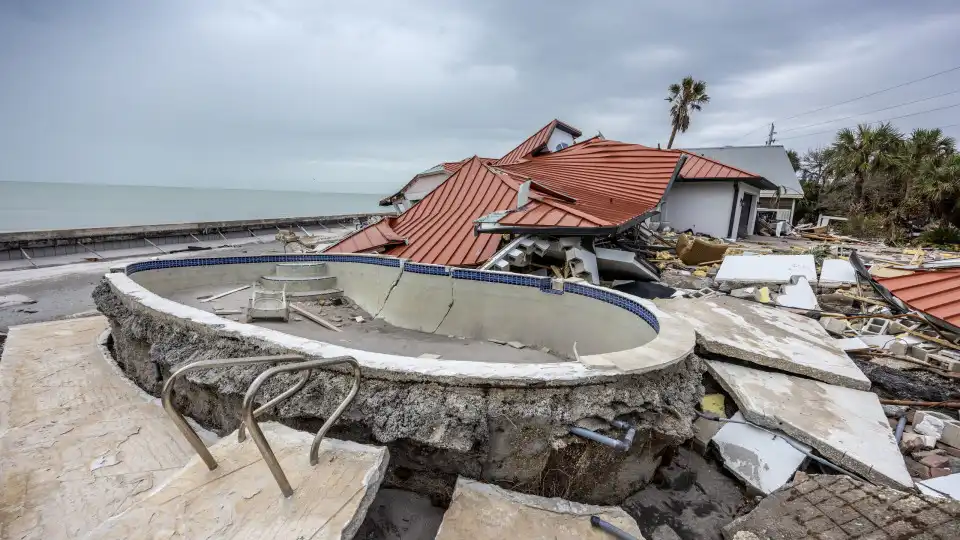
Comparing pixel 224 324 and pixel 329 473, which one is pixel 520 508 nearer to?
pixel 329 473

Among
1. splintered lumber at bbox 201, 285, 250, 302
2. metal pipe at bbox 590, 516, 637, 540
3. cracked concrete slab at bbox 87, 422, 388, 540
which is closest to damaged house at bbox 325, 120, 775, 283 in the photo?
splintered lumber at bbox 201, 285, 250, 302

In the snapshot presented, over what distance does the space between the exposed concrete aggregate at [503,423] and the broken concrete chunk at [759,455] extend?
33.5 inches

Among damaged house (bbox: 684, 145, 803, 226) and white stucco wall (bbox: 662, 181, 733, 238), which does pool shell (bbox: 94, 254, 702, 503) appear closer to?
white stucco wall (bbox: 662, 181, 733, 238)


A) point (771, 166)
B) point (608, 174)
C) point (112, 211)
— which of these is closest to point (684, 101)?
point (771, 166)

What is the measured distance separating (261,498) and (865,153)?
33.7 m

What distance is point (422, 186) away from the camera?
57.7ft

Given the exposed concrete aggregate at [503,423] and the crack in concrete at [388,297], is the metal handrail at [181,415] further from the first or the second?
the crack in concrete at [388,297]

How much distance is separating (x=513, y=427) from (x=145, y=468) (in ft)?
9.59

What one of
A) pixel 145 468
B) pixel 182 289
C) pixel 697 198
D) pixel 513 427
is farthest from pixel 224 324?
pixel 697 198

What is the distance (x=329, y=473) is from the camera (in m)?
2.42

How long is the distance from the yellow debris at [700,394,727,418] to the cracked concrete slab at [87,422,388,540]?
3.28 meters

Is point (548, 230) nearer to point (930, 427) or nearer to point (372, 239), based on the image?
point (372, 239)

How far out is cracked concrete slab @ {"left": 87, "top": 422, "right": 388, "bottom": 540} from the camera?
2.06 m

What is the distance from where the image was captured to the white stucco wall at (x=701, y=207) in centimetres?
1756
